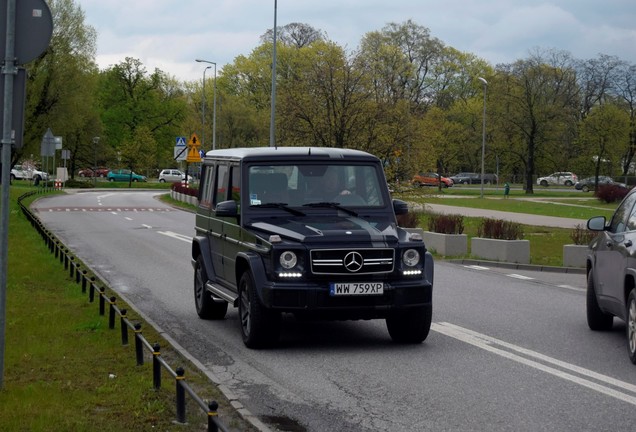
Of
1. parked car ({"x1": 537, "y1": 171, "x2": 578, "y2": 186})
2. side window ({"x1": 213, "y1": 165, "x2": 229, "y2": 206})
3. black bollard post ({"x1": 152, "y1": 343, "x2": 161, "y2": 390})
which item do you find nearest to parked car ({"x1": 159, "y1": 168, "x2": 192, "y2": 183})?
parked car ({"x1": 537, "y1": 171, "x2": 578, "y2": 186})

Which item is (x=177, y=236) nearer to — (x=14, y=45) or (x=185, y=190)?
(x=14, y=45)

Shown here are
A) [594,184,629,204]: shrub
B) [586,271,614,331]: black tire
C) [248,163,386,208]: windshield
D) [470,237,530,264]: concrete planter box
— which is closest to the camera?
[248,163,386,208]: windshield

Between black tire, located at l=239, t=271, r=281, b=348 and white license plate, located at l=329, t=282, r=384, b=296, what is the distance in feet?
2.21

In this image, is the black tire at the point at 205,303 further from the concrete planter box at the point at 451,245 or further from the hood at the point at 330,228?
the concrete planter box at the point at 451,245

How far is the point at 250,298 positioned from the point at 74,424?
3.93 m

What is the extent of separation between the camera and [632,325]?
1043 centimetres

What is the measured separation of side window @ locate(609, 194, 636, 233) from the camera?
11.9m

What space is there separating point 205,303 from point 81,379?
4.69m

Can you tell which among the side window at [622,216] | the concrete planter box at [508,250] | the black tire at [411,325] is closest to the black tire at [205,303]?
the black tire at [411,325]

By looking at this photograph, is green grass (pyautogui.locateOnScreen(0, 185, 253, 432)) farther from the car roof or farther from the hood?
the car roof

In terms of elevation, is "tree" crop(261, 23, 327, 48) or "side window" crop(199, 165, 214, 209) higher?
"tree" crop(261, 23, 327, 48)

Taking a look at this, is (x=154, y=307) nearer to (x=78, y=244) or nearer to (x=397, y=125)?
(x=78, y=244)

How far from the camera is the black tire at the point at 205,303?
1369 cm

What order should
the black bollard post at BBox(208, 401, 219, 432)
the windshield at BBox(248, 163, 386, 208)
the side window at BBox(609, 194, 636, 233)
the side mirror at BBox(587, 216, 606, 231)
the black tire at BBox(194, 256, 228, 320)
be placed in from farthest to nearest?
the black tire at BBox(194, 256, 228, 320) < the side mirror at BBox(587, 216, 606, 231) < the windshield at BBox(248, 163, 386, 208) < the side window at BBox(609, 194, 636, 233) < the black bollard post at BBox(208, 401, 219, 432)
